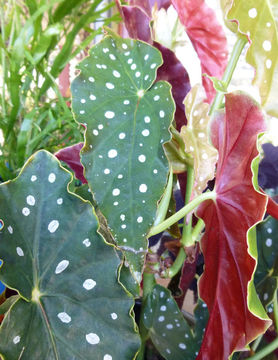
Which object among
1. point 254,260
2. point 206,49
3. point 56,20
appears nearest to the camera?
point 254,260

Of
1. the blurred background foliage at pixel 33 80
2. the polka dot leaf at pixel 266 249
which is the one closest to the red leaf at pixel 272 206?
the polka dot leaf at pixel 266 249

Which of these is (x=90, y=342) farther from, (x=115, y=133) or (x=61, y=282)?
(x=115, y=133)

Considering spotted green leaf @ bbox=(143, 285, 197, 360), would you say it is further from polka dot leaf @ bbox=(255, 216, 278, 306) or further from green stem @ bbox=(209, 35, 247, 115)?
green stem @ bbox=(209, 35, 247, 115)

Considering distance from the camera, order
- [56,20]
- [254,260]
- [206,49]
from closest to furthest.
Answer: [254,260], [206,49], [56,20]

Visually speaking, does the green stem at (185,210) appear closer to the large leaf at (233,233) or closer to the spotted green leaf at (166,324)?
the large leaf at (233,233)

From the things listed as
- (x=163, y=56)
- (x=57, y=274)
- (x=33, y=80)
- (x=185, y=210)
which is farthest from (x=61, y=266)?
(x=33, y=80)

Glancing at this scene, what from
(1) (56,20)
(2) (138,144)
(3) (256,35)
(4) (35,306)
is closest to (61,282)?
(4) (35,306)
